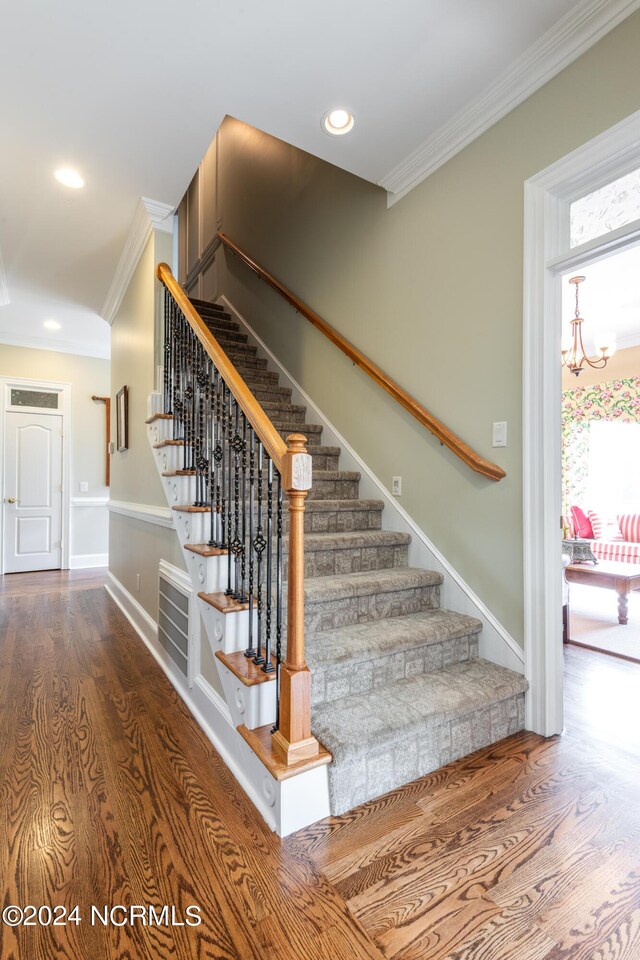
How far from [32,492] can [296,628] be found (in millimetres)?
5753

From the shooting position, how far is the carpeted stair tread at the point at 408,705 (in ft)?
5.17

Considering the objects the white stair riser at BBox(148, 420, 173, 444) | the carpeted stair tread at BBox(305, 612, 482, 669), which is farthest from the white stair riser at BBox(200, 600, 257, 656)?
the white stair riser at BBox(148, 420, 173, 444)

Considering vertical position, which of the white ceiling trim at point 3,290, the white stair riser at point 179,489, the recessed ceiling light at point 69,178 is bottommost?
the white stair riser at point 179,489

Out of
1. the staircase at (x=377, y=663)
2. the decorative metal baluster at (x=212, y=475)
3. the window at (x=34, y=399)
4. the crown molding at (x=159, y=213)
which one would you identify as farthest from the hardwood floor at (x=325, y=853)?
the window at (x=34, y=399)

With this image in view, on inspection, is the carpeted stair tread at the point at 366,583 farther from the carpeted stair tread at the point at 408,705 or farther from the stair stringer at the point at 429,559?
the carpeted stair tread at the point at 408,705

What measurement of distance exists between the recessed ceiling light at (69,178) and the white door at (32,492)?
155 inches

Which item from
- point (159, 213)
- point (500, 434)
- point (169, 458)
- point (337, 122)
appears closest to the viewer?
point (500, 434)

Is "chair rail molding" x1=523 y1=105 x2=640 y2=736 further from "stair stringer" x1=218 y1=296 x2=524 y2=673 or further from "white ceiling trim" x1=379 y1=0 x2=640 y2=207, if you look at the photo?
"white ceiling trim" x1=379 y1=0 x2=640 y2=207

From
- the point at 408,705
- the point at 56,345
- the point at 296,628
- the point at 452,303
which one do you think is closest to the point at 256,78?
the point at 452,303

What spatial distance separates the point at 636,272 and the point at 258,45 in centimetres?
379

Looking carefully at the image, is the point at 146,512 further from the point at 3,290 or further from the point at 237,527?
the point at 3,290

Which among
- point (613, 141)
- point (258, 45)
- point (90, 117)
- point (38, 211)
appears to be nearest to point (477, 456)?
point (613, 141)

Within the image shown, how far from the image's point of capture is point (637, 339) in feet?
18.9

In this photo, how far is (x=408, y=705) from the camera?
5.81ft
